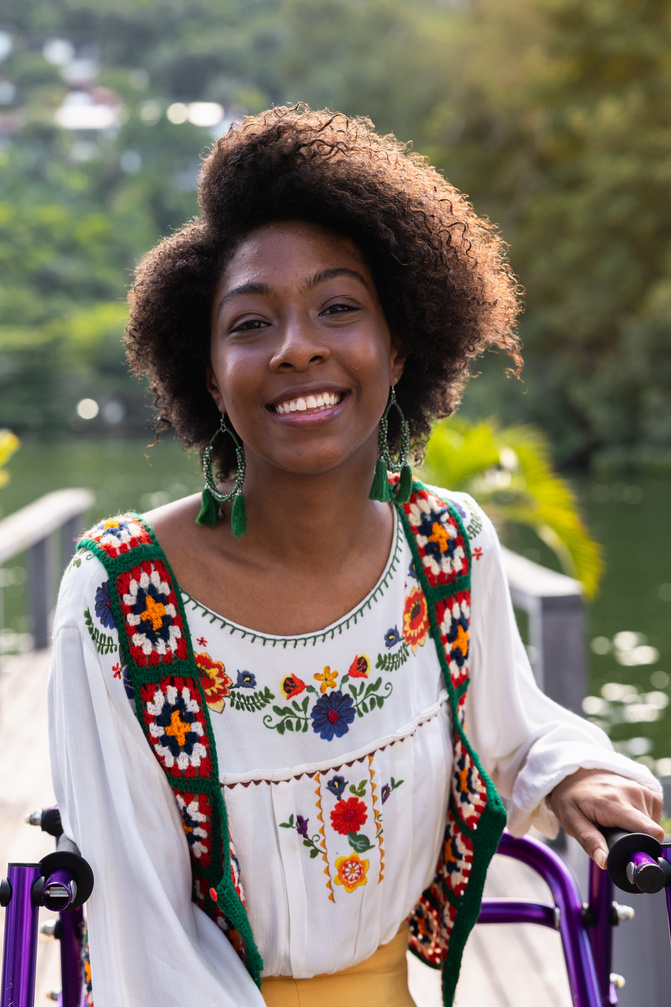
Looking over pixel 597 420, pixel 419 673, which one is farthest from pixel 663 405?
pixel 419 673

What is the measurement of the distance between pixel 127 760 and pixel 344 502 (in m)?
0.46

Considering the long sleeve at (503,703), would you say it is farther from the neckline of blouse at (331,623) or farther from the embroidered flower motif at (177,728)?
the embroidered flower motif at (177,728)

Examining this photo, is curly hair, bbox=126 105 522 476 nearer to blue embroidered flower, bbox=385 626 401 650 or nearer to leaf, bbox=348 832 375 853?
blue embroidered flower, bbox=385 626 401 650

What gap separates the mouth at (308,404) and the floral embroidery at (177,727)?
0.36m

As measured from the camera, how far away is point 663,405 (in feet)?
67.7

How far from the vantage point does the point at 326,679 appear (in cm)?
144

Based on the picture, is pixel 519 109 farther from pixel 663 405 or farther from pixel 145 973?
pixel 145 973

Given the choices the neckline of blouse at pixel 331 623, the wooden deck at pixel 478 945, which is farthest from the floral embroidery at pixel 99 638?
the wooden deck at pixel 478 945

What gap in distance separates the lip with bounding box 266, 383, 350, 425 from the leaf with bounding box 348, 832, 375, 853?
1.79 feet

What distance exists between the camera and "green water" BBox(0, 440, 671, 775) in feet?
26.2

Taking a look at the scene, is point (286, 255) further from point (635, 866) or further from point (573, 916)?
point (573, 916)

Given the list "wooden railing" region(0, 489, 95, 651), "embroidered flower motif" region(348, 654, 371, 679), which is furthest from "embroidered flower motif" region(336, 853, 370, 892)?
"wooden railing" region(0, 489, 95, 651)

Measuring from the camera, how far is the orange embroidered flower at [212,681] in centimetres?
139

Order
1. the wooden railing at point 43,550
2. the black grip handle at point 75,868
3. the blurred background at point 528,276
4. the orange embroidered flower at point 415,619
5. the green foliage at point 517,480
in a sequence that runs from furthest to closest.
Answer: the blurred background at point 528,276 < the wooden railing at point 43,550 < the green foliage at point 517,480 < the orange embroidered flower at point 415,619 < the black grip handle at point 75,868
